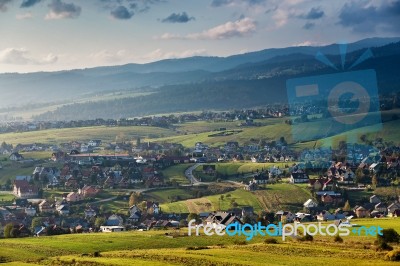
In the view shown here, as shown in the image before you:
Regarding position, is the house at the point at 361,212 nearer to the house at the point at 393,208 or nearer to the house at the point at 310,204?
the house at the point at 393,208

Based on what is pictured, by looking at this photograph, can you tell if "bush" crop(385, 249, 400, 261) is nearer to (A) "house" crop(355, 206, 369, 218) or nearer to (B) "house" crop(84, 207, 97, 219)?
(A) "house" crop(355, 206, 369, 218)

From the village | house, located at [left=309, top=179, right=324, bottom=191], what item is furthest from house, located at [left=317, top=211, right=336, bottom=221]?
house, located at [left=309, top=179, right=324, bottom=191]

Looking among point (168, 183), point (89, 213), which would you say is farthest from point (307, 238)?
point (168, 183)

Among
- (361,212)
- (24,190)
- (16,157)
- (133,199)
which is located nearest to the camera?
(361,212)

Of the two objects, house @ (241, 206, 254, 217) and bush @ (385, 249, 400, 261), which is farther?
house @ (241, 206, 254, 217)

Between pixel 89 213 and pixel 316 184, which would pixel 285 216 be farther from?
pixel 89 213

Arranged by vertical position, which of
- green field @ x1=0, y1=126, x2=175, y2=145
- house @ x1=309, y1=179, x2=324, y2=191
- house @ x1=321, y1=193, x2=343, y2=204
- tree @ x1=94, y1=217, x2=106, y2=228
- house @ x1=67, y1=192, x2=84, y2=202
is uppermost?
green field @ x1=0, y1=126, x2=175, y2=145
